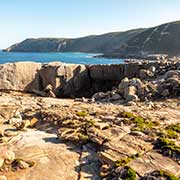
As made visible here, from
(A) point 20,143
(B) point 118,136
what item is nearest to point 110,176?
(B) point 118,136

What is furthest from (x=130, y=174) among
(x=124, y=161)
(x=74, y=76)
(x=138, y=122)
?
(x=74, y=76)

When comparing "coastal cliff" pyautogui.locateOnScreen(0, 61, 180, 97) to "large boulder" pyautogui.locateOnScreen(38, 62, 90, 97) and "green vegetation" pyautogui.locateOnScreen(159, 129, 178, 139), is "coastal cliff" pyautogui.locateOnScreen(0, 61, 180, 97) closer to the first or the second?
"large boulder" pyautogui.locateOnScreen(38, 62, 90, 97)

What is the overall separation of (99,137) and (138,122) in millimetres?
3388

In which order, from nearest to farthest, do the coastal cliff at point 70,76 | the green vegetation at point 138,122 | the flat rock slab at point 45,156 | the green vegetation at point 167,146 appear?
the flat rock slab at point 45,156 → the green vegetation at point 167,146 → the green vegetation at point 138,122 → the coastal cliff at point 70,76

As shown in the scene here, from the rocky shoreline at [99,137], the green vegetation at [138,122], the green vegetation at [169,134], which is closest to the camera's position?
the rocky shoreline at [99,137]

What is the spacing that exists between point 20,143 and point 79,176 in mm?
4143

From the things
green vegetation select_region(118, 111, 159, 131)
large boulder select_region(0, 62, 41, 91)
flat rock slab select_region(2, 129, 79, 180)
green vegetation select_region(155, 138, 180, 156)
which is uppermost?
large boulder select_region(0, 62, 41, 91)

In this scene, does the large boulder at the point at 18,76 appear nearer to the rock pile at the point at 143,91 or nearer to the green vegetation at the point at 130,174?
the rock pile at the point at 143,91

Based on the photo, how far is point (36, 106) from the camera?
72.5 ft

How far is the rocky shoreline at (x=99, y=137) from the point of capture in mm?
12320

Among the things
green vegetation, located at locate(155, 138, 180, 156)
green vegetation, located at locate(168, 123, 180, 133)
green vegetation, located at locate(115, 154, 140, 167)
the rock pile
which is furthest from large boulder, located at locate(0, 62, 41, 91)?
green vegetation, located at locate(115, 154, 140, 167)

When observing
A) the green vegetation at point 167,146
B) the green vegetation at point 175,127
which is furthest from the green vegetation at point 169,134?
the green vegetation at point 167,146

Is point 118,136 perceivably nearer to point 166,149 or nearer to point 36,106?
point 166,149

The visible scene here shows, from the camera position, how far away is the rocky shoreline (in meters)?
12.3
